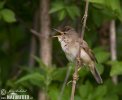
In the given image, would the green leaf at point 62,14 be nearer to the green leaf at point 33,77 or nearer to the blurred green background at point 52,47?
the blurred green background at point 52,47

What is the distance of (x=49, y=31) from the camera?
5.57 m

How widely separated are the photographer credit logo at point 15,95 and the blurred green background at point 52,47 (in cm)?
5

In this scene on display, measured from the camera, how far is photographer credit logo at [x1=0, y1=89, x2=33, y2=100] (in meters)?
5.41

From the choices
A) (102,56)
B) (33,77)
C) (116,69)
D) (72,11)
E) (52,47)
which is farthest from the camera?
(52,47)

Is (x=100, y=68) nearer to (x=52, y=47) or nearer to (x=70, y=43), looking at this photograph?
(x=70, y=43)

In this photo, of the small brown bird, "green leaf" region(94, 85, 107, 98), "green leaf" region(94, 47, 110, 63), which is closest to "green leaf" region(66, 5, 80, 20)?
the small brown bird

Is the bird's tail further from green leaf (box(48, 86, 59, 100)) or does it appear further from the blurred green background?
green leaf (box(48, 86, 59, 100))

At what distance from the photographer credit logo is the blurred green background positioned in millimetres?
53

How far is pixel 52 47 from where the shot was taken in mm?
5832

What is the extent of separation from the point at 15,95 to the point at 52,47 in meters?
0.73

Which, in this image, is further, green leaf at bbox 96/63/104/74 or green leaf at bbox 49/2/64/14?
green leaf at bbox 96/63/104/74

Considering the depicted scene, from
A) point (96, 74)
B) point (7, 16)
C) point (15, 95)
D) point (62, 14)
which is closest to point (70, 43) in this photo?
point (62, 14)

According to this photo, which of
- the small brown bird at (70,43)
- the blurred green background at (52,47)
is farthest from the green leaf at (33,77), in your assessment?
the small brown bird at (70,43)

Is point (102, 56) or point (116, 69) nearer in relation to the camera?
point (116, 69)
